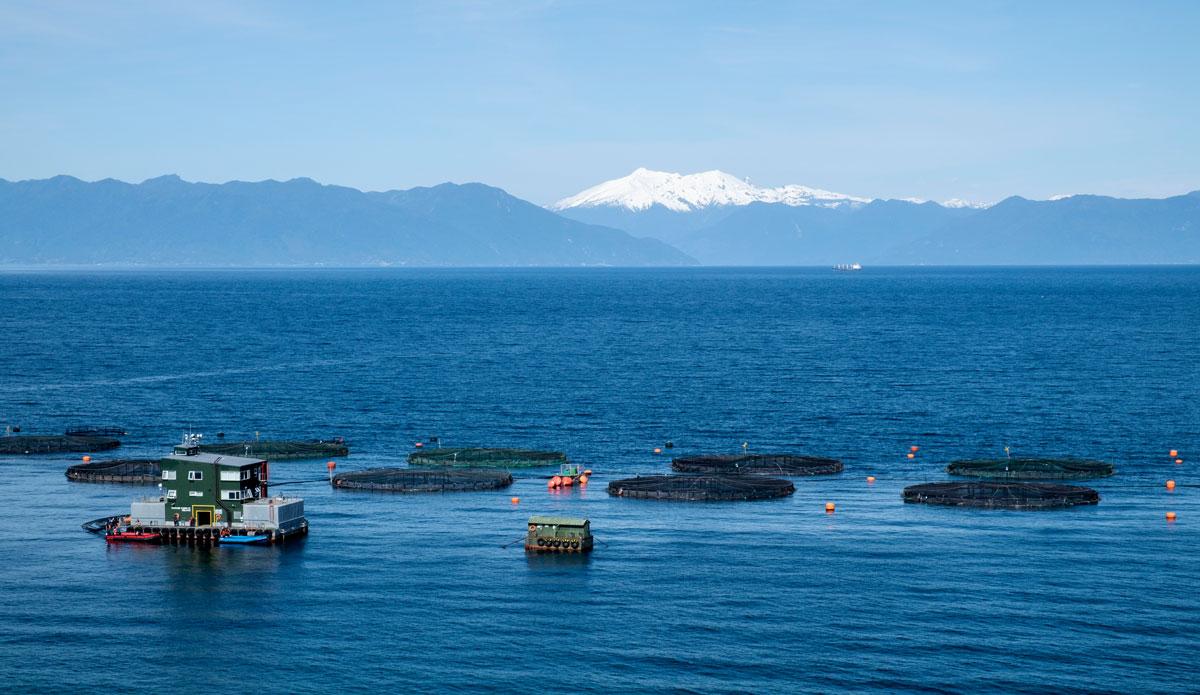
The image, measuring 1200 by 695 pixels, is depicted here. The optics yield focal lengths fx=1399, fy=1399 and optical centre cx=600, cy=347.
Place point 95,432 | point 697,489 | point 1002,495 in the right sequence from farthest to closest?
point 95,432, point 697,489, point 1002,495

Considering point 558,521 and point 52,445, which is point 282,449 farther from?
point 558,521

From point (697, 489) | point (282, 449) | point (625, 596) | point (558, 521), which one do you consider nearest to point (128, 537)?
point (558, 521)

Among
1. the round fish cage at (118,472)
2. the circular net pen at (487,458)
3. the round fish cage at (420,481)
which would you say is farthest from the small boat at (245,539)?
the circular net pen at (487,458)

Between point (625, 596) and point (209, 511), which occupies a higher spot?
point (209, 511)

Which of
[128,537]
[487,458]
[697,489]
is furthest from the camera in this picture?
[487,458]

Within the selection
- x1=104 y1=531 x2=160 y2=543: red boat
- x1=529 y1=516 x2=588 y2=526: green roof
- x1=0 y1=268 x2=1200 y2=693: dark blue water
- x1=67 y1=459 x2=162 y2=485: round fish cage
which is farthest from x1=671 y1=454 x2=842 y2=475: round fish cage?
x1=104 y1=531 x2=160 y2=543: red boat

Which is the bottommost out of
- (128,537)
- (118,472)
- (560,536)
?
(128,537)

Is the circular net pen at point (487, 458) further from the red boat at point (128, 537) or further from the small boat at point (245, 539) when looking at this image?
the red boat at point (128, 537)
